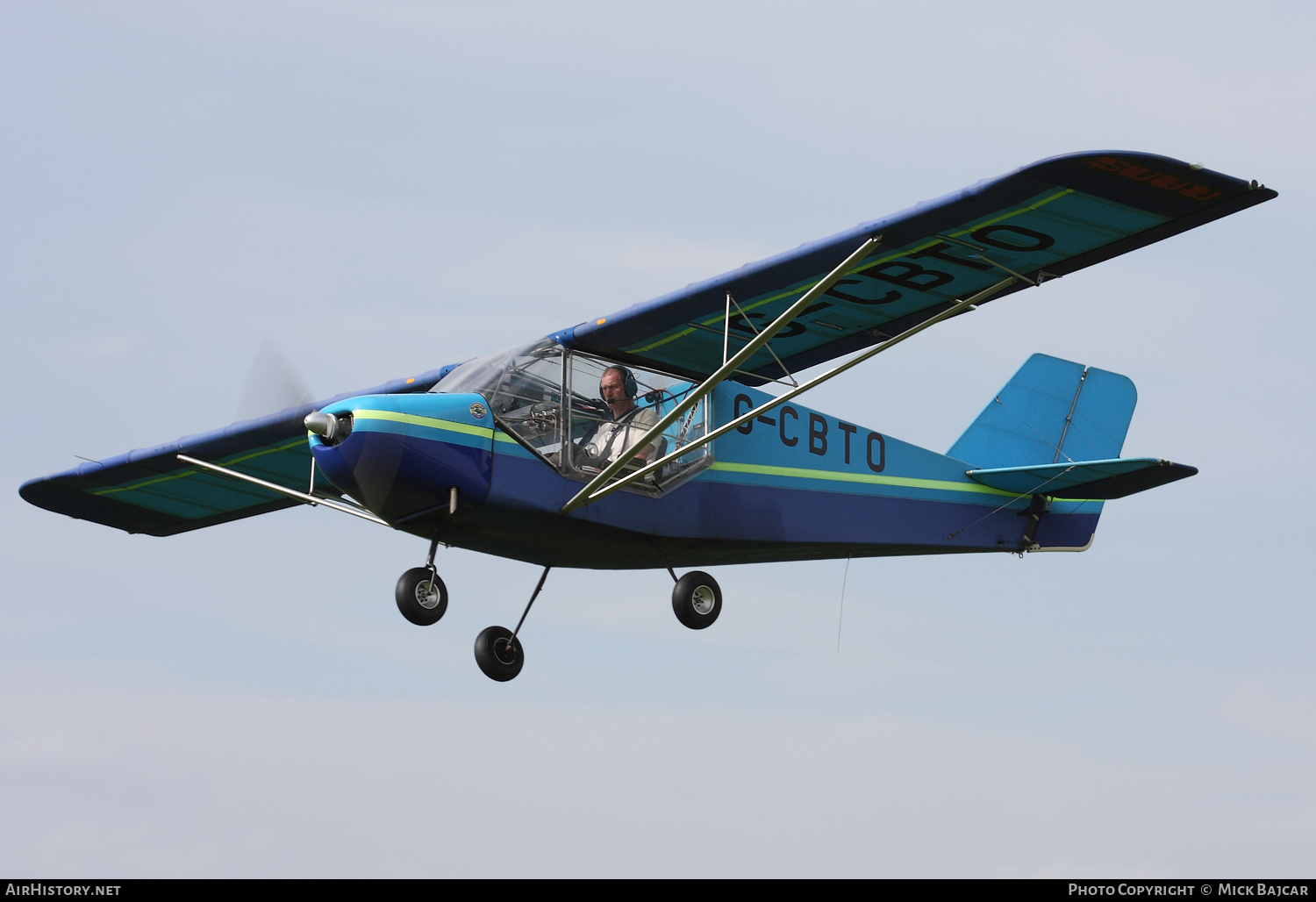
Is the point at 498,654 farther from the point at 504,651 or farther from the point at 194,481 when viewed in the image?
the point at 194,481

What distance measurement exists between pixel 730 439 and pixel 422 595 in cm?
327

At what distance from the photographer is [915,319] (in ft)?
48.4

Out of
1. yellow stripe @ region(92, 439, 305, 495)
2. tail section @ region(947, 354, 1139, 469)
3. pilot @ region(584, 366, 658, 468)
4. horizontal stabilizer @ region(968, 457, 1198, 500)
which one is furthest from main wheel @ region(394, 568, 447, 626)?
tail section @ region(947, 354, 1139, 469)

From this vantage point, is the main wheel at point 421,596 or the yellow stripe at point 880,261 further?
the main wheel at point 421,596

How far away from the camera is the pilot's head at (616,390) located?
1456cm

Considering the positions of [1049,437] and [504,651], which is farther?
[1049,437]

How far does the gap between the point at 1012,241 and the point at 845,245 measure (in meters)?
1.26

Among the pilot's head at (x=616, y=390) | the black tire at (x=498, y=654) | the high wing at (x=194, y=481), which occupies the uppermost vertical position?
the pilot's head at (x=616, y=390)

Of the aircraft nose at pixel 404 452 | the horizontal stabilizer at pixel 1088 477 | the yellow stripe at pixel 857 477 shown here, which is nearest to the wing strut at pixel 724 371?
the aircraft nose at pixel 404 452

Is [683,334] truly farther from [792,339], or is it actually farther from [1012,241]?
[1012,241]

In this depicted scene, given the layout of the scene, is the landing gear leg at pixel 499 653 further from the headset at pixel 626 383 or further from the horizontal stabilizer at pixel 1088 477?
the horizontal stabilizer at pixel 1088 477

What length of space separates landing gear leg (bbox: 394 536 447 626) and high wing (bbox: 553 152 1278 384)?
7.59 feet

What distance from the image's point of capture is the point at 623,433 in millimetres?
14508

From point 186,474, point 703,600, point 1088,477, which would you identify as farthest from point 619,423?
point 186,474
